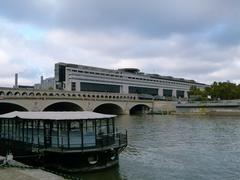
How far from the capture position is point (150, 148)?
38250 millimetres

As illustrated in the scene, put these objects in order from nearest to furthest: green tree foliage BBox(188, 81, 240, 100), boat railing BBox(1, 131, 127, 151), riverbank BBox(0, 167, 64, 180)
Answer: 1. riverbank BBox(0, 167, 64, 180)
2. boat railing BBox(1, 131, 127, 151)
3. green tree foliage BBox(188, 81, 240, 100)

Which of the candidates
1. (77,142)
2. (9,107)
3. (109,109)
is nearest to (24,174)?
(77,142)

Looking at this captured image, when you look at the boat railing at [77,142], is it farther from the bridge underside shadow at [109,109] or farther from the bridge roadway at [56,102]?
the bridge underside shadow at [109,109]

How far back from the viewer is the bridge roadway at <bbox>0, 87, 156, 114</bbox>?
312 feet

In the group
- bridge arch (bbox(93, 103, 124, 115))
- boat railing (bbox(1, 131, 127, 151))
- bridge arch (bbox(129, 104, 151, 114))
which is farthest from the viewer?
bridge arch (bbox(129, 104, 151, 114))

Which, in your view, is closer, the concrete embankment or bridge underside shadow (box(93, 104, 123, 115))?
the concrete embankment

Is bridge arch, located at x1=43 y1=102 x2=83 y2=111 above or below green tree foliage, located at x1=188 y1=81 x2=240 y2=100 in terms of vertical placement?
below

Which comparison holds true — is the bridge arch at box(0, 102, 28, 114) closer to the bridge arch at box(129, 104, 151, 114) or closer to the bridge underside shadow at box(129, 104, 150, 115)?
the bridge underside shadow at box(129, 104, 150, 115)

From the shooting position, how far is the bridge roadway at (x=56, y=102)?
312ft

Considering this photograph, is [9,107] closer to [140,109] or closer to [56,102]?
[56,102]

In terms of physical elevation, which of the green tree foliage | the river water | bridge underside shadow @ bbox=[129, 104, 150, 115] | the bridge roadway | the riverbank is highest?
the green tree foliage

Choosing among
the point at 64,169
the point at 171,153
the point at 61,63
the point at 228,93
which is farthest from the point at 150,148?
the point at 61,63

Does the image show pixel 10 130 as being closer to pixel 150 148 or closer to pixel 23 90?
pixel 150 148

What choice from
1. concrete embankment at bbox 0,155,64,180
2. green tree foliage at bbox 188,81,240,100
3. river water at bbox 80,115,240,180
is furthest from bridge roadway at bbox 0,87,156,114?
concrete embankment at bbox 0,155,64,180
